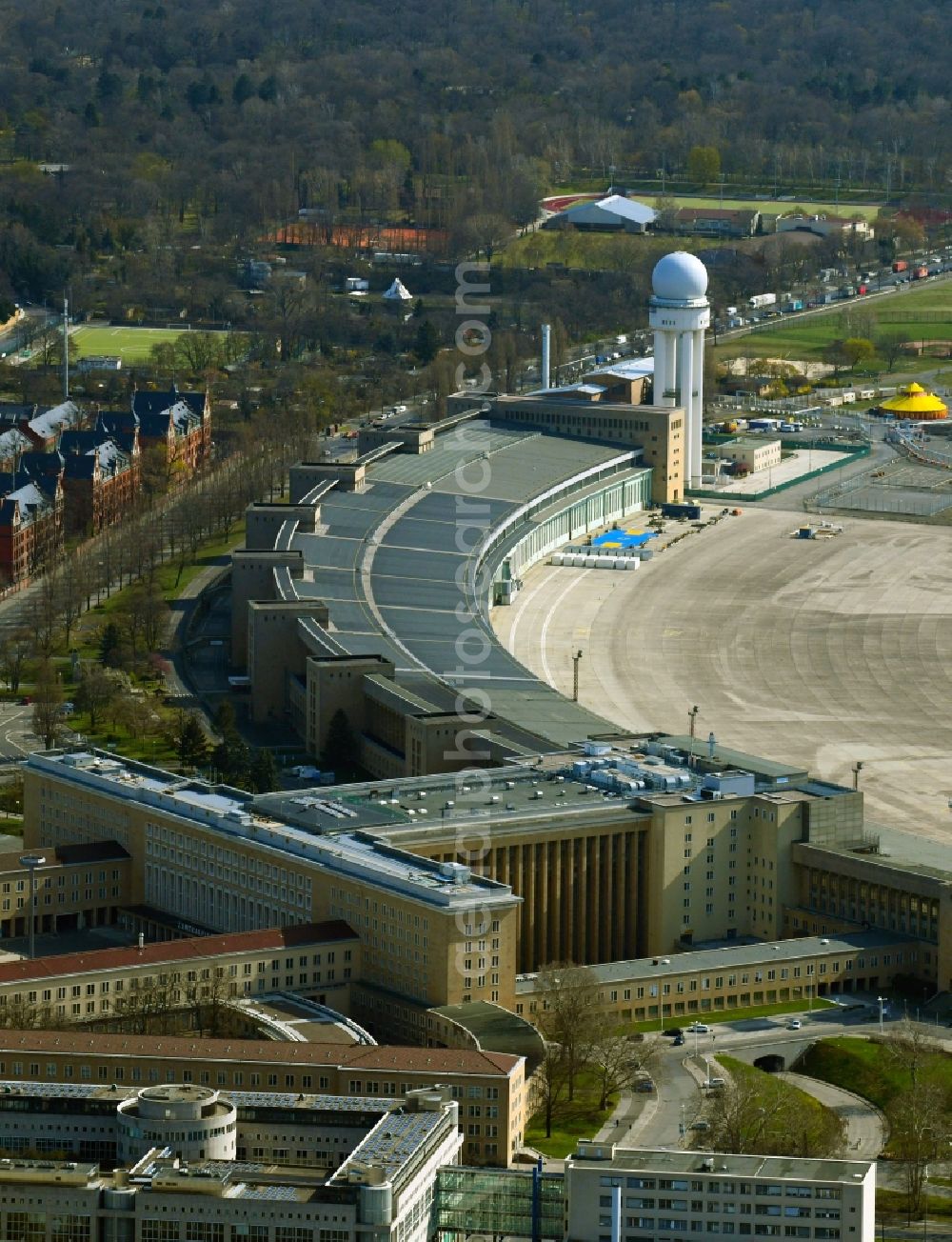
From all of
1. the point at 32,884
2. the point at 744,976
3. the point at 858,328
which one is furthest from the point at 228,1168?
the point at 858,328

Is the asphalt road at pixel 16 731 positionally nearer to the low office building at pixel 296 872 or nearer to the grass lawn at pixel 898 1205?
the low office building at pixel 296 872

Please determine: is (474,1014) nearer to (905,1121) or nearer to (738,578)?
(905,1121)

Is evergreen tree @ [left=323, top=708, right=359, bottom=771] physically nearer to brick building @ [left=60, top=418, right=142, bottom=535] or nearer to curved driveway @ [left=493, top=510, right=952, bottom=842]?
curved driveway @ [left=493, top=510, right=952, bottom=842]

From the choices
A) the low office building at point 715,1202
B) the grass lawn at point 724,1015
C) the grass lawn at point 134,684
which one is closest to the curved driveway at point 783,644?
the grass lawn at point 134,684

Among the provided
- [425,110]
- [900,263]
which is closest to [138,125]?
[425,110]

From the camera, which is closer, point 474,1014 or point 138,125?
point 474,1014
